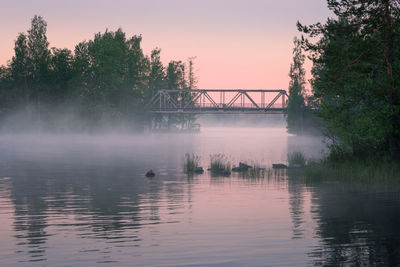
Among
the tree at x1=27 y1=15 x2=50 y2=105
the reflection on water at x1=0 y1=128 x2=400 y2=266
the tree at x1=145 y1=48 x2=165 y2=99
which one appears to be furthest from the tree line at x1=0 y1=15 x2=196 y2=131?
the reflection on water at x1=0 y1=128 x2=400 y2=266

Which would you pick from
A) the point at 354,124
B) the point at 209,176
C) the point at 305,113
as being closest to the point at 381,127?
the point at 354,124

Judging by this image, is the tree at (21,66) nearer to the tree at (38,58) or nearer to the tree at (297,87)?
the tree at (38,58)

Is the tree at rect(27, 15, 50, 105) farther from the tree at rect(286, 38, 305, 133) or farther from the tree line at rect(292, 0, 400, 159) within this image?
the tree line at rect(292, 0, 400, 159)

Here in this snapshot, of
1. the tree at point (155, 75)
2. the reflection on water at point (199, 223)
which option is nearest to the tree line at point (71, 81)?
the tree at point (155, 75)

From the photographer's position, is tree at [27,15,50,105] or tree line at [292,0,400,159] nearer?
tree line at [292,0,400,159]

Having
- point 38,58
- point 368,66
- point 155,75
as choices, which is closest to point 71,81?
point 38,58

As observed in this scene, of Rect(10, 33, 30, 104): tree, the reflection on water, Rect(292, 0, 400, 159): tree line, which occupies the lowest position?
the reflection on water

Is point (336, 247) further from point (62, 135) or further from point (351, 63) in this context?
point (62, 135)

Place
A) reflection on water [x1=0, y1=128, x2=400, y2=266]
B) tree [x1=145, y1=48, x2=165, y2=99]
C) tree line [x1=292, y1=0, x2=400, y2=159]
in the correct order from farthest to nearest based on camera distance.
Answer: tree [x1=145, y1=48, x2=165, y2=99] → tree line [x1=292, y1=0, x2=400, y2=159] → reflection on water [x1=0, y1=128, x2=400, y2=266]

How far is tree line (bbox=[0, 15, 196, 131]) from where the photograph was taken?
134375 mm

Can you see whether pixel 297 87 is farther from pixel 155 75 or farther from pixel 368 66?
pixel 368 66

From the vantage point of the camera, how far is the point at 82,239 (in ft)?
55.6

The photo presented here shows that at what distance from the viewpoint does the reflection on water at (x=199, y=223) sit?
14852 millimetres

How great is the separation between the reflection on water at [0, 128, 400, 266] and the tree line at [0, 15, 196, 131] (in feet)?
334
